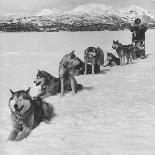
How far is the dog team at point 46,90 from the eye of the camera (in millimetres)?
6418

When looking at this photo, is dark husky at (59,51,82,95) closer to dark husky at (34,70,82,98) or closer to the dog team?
the dog team

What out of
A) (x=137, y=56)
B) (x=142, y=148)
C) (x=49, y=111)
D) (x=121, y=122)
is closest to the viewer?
(x=142, y=148)

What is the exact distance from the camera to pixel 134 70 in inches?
612

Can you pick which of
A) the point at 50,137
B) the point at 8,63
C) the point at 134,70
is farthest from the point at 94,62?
the point at 50,137

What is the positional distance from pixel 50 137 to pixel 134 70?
9470 millimetres

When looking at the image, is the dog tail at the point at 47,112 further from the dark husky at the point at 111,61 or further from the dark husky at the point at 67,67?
the dark husky at the point at 111,61

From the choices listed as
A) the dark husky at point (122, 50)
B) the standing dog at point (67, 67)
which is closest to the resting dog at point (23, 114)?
the standing dog at point (67, 67)

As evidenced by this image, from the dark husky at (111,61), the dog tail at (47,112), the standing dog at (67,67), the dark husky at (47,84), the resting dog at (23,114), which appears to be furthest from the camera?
the dark husky at (111,61)

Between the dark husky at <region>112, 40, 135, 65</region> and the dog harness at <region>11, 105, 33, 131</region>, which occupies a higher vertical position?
the dark husky at <region>112, 40, 135, 65</region>

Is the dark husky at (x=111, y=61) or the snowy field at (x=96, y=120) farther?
the dark husky at (x=111, y=61)

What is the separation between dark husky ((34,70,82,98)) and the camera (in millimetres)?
10000

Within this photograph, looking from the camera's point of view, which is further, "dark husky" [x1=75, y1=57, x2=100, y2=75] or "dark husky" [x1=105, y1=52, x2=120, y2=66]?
"dark husky" [x1=105, y1=52, x2=120, y2=66]

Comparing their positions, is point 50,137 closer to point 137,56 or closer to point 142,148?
point 142,148

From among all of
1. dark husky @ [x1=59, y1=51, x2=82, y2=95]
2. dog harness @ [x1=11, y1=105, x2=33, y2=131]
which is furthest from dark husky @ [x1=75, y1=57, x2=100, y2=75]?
dog harness @ [x1=11, y1=105, x2=33, y2=131]
